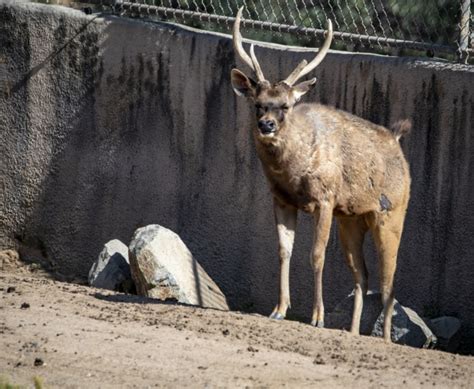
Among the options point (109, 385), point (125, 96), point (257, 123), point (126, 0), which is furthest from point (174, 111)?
point (109, 385)

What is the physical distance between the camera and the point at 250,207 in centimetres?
1141

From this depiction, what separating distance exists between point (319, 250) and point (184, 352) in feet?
6.47

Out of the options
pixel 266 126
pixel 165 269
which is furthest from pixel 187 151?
pixel 266 126

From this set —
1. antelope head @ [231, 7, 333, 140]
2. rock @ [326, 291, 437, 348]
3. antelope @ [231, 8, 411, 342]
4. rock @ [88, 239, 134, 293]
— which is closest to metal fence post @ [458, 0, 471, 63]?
antelope @ [231, 8, 411, 342]

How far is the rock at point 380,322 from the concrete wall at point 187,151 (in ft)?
1.16

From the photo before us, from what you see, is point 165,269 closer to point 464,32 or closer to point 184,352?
point 184,352

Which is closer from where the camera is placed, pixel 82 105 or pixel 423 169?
pixel 423 169

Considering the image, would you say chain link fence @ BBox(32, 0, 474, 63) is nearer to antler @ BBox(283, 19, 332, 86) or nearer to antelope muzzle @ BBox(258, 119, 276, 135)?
antler @ BBox(283, 19, 332, 86)

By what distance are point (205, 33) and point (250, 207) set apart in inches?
68.0

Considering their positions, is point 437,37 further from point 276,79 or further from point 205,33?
point 205,33

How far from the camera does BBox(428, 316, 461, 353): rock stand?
10148mm

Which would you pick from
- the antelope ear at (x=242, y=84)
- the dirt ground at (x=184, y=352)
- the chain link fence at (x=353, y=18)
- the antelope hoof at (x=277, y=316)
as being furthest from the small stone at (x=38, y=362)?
the chain link fence at (x=353, y=18)

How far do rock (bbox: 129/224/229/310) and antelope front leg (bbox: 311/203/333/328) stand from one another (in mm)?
1453

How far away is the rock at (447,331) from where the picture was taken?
33.3 feet
